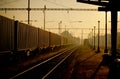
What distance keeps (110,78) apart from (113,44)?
2.05m

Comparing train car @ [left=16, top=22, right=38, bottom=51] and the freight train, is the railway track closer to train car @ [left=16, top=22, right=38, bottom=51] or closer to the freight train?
the freight train

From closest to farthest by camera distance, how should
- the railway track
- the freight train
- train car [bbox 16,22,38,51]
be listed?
the railway track → the freight train → train car [bbox 16,22,38,51]

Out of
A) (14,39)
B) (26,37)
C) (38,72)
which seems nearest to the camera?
(38,72)

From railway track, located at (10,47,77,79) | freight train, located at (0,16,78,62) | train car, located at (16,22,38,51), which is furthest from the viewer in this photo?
train car, located at (16,22,38,51)

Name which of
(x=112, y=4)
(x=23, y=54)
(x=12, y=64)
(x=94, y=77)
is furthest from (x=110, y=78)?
(x=23, y=54)

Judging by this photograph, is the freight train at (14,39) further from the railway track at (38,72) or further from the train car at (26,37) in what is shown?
the railway track at (38,72)

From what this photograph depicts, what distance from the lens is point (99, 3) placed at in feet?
52.6

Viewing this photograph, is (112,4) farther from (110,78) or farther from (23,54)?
(23,54)

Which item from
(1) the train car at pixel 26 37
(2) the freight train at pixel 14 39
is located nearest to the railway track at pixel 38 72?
(2) the freight train at pixel 14 39

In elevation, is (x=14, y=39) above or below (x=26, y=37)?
below

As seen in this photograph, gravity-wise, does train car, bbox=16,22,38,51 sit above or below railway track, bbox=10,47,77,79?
above

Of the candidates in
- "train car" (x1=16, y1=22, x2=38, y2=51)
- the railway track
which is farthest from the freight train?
the railway track

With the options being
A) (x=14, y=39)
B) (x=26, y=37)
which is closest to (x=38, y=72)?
(x=14, y=39)

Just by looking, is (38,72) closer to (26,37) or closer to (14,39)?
(14,39)
